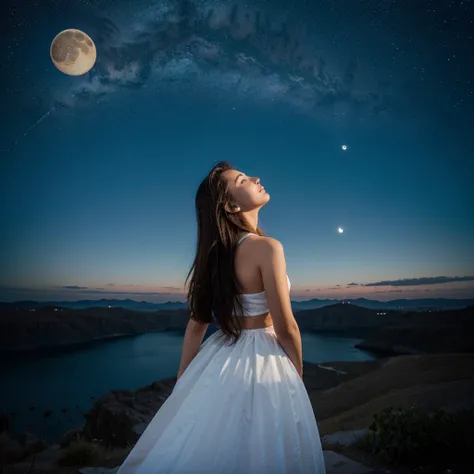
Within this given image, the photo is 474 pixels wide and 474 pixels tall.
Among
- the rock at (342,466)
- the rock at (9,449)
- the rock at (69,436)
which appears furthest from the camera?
the rock at (69,436)

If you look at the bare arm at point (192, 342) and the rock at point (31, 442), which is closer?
the bare arm at point (192, 342)

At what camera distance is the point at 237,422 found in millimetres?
1305

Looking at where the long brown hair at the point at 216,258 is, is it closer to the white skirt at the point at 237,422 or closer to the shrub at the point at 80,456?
the white skirt at the point at 237,422

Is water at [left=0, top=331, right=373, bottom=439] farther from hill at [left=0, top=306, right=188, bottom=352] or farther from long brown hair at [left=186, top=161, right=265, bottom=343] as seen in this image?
long brown hair at [left=186, top=161, right=265, bottom=343]

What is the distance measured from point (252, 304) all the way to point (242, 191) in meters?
0.46

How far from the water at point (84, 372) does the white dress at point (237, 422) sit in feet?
14.1

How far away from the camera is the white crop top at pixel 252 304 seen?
150cm

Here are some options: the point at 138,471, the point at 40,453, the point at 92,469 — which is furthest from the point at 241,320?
the point at 40,453

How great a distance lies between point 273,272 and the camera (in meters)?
1.39

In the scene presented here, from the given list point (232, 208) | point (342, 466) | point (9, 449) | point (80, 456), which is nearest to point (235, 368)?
point (232, 208)

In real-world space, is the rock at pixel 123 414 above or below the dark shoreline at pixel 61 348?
below

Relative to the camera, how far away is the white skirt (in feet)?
4.12

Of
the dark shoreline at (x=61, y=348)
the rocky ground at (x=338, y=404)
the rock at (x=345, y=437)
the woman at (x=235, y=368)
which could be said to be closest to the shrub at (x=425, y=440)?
the rocky ground at (x=338, y=404)

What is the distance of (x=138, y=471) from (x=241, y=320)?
2.01 ft
